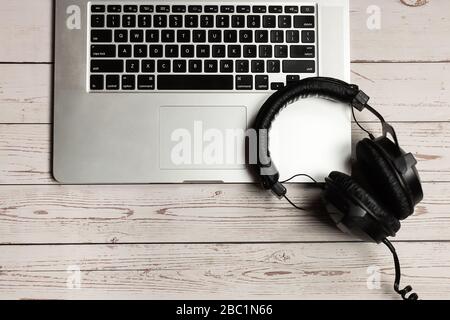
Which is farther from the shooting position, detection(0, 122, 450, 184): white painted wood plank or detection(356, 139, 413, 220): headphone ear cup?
detection(0, 122, 450, 184): white painted wood plank

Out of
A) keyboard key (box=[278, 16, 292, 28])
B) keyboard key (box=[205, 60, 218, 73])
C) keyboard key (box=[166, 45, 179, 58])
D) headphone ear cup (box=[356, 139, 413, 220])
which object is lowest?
headphone ear cup (box=[356, 139, 413, 220])

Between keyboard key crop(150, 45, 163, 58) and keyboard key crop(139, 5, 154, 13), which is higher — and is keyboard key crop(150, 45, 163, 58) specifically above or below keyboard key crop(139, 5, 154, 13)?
below

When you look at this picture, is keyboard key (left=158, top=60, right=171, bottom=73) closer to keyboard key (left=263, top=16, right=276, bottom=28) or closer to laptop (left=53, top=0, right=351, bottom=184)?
laptop (left=53, top=0, right=351, bottom=184)

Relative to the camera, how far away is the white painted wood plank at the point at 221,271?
0.72 m

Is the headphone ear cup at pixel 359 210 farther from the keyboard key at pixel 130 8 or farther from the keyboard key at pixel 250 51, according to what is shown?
the keyboard key at pixel 130 8

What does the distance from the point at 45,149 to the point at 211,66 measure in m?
0.31

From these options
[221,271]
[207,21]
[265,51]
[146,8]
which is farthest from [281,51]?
[221,271]

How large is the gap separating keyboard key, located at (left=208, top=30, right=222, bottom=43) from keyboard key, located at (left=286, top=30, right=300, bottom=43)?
0.36 feet

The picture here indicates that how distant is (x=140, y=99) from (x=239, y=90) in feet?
0.52

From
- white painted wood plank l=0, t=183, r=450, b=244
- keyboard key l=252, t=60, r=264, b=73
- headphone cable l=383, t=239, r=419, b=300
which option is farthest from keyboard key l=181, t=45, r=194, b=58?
headphone cable l=383, t=239, r=419, b=300

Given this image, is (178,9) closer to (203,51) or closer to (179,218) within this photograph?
(203,51)

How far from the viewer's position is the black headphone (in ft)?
2.09

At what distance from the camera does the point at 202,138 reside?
713 mm

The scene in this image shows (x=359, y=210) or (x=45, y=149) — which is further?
(x=45, y=149)
